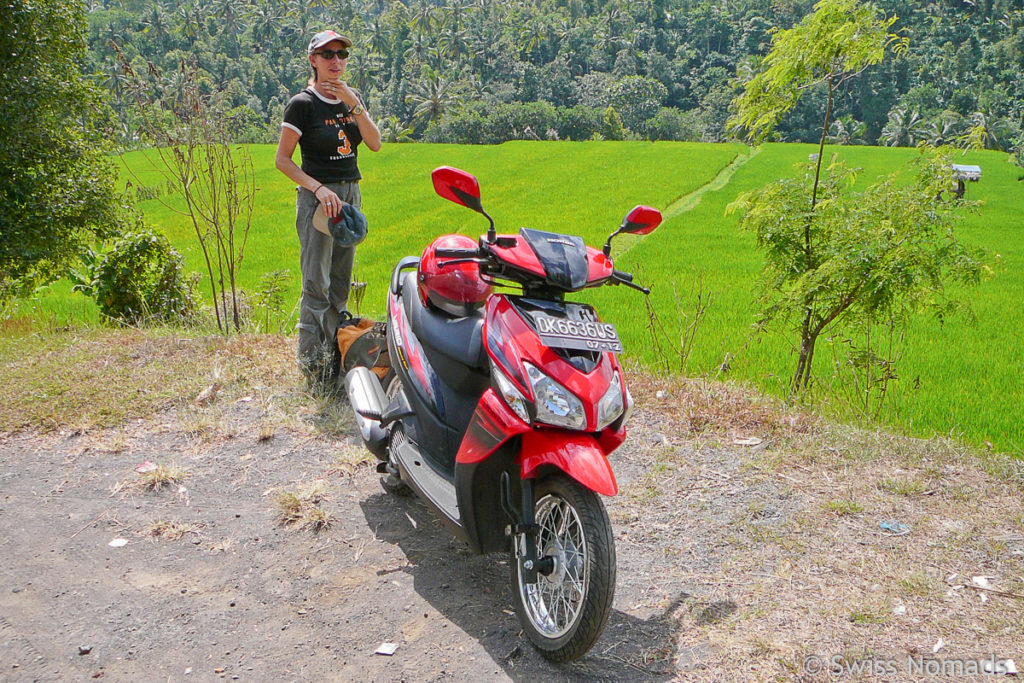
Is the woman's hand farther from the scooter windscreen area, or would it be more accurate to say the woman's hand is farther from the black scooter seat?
the scooter windscreen area

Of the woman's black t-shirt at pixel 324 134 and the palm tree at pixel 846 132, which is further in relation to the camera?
the palm tree at pixel 846 132

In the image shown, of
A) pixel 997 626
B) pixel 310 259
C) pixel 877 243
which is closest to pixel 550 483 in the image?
pixel 997 626

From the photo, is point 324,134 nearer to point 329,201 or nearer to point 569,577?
point 329,201

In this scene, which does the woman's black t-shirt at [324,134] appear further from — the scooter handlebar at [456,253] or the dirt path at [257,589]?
the scooter handlebar at [456,253]

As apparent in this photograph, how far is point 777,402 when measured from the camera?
4707mm

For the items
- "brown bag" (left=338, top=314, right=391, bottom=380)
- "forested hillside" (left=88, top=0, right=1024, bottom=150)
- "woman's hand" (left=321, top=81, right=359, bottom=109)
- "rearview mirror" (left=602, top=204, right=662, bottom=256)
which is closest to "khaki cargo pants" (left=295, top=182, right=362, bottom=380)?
"brown bag" (left=338, top=314, right=391, bottom=380)

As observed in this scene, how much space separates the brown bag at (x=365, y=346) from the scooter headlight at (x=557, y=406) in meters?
1.72

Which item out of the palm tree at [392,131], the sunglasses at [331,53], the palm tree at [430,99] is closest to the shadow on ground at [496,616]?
the sunglasses at [331,53]

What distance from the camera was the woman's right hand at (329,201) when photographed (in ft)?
13.8

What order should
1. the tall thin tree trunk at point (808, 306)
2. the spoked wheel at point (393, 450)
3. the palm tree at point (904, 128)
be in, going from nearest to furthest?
1. the spoked wheel at point (393, 450)
2. the tall thin tree trunk at point (808, 306)
3. the palm tree at point (904, 128)

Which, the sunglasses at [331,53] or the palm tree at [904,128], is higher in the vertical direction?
the palm tree at [904,128]

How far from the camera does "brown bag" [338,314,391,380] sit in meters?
4.07

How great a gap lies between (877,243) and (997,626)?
3.12m

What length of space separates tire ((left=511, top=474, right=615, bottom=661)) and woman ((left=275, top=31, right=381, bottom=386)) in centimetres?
232
